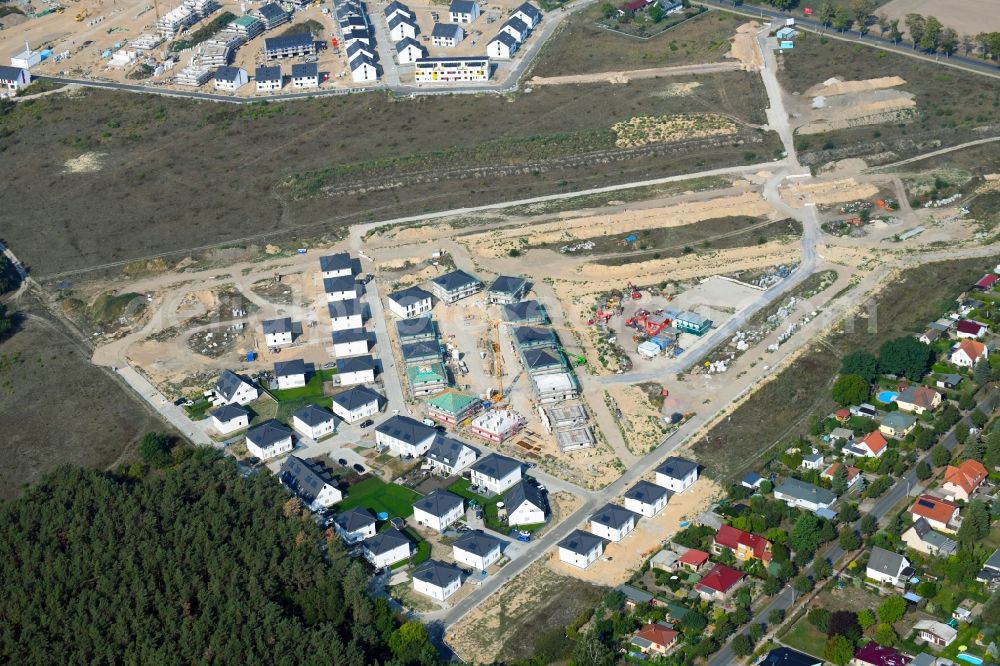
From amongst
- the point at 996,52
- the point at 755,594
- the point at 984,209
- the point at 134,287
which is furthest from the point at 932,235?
the point at 134,287

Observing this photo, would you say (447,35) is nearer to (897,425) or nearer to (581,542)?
(897,425)

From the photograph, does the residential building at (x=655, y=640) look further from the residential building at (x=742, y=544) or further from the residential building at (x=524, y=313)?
the residential building at (x=524, y=313)

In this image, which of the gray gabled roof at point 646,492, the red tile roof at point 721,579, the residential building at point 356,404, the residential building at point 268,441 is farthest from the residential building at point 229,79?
the red tile roof at point 721,579

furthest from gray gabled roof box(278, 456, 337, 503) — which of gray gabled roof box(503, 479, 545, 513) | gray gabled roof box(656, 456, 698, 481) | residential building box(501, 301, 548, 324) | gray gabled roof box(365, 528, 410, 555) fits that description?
residential building box(501, 301, 548, 324)

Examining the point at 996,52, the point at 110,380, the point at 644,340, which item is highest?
the point at 996,52

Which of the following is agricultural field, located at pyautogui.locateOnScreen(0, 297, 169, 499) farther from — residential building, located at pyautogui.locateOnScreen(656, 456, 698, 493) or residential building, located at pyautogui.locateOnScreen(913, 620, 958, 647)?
residential building, located at pyautogui.locateOnScreen(913, 620, 958, 647)

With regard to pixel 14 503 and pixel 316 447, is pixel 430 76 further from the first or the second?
pixel 14 503
